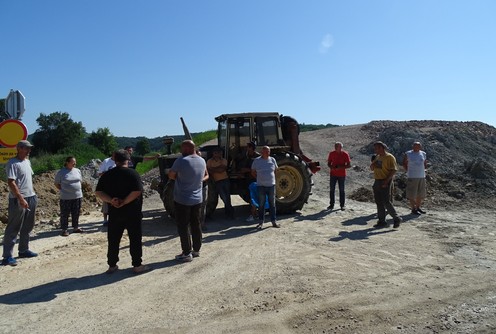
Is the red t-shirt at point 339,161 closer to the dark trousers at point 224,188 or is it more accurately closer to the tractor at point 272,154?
the tractor at point 272,154

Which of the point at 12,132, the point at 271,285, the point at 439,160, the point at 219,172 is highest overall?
the point at 12,132

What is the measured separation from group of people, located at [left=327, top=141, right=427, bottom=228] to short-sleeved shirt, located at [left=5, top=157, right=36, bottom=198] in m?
5.93

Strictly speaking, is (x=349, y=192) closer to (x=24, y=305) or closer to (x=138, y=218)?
(x=138, y=218)

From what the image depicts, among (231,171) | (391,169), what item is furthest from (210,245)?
(391,169)

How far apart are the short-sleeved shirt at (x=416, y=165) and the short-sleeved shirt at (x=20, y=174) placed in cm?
744

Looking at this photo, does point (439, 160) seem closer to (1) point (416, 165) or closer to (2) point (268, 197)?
(1) point (416, 165)

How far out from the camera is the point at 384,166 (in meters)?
7.72

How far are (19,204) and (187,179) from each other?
2.50 meters

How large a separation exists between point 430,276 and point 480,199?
695 centimetres

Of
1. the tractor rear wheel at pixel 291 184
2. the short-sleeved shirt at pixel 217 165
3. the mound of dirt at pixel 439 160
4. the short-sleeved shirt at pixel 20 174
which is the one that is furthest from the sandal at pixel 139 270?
the mound of dirt at pixel 439 160

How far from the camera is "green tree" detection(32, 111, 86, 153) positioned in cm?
4425

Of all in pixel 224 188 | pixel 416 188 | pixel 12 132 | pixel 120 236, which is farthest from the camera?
pixel 416 188

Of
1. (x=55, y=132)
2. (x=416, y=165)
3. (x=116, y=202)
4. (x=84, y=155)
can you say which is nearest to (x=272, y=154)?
(x=416, y=165)

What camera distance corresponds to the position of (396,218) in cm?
767
